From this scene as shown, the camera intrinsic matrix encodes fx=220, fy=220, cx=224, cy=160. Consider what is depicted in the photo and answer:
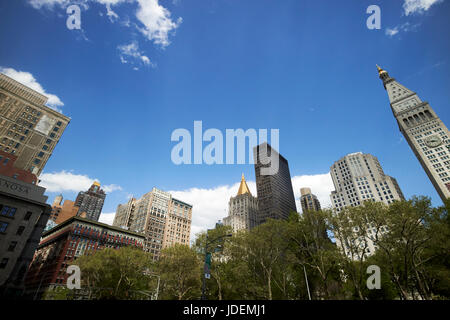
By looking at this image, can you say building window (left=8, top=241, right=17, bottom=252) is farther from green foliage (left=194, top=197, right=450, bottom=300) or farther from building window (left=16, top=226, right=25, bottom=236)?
green foliage (left=194, top=197, right=450, bottom=300)

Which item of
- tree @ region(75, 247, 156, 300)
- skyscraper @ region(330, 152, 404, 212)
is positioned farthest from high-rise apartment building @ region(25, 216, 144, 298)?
skyscraper @ region(330, 152, 404, 212)

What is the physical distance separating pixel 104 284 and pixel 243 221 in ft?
428

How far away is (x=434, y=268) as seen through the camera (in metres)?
31.2

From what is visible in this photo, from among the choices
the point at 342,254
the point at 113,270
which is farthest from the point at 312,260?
the point at 113,270

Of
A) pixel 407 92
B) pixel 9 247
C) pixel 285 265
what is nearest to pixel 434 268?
pixel 285 265

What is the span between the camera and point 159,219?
418 ft

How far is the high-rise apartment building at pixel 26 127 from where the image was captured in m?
61.4

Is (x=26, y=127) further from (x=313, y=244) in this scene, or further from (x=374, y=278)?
(x=374, y=278)

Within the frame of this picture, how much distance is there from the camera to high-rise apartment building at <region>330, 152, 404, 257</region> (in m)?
109

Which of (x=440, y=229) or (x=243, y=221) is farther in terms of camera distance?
(x=243, y=221)

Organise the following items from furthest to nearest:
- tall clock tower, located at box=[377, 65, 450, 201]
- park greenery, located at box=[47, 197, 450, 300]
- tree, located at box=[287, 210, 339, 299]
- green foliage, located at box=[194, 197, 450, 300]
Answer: tall clock tower, located at box=[377, 65, 450, 201] → tree, located at box=[287, 210, 339, 299] → park greenery, located at box=[47, 197, 450, 300] → green foliage, located at box=[194, 197, 450, 300]

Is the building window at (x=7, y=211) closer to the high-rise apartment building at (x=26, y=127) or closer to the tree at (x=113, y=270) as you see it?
the tree at (x=113, y=270)

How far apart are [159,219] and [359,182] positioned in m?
112
